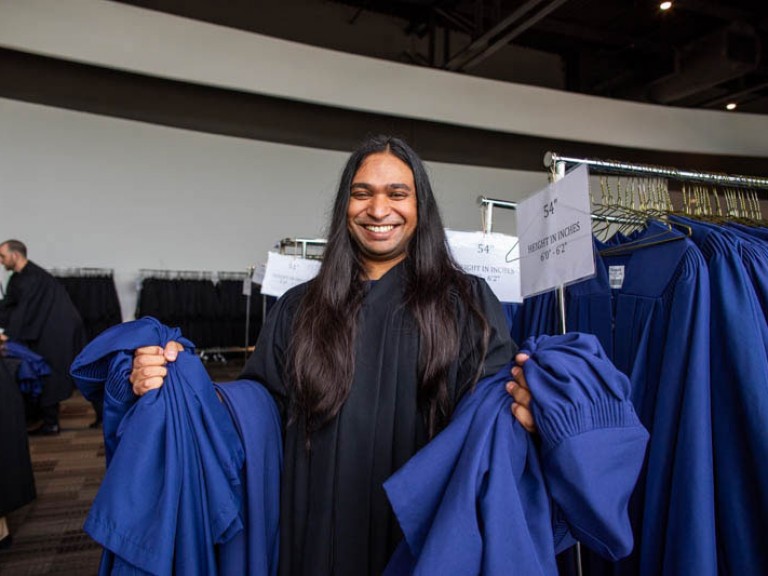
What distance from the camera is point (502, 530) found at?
777 millimetres

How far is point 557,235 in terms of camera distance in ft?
4.02

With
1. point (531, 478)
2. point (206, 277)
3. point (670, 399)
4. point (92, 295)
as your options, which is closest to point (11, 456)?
point (531, 478)

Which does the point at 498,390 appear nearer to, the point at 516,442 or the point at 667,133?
the point at 516,442

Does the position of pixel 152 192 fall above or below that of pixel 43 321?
above

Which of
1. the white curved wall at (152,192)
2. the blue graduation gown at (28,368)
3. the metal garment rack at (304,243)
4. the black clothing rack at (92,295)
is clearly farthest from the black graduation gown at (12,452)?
the black clothing rack at (92,295)

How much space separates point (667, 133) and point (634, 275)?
27.5 ft

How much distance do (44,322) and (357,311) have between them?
4562 millimetres

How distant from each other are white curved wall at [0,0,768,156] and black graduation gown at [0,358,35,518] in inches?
A: 175

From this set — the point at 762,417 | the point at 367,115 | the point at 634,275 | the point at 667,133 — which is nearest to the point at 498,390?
the point at 762,417

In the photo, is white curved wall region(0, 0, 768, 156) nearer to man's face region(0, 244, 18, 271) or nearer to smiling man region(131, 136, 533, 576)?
man's face region(0, 244, 18, 271)

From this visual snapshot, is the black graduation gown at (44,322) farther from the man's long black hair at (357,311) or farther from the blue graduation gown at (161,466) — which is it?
the man's long black hair at (357,311)

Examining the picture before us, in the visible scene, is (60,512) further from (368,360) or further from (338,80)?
(338,80)

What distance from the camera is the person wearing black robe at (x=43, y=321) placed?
14.9 ft

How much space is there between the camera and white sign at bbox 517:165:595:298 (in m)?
1.13
